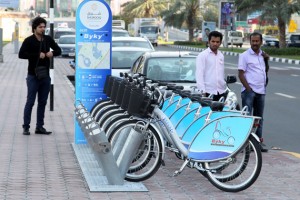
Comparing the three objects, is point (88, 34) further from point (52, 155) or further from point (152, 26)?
point (152, 26)

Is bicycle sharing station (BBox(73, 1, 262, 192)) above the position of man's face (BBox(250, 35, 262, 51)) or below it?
below

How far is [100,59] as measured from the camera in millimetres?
11961

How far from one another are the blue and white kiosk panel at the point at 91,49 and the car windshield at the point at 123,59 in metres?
7.67

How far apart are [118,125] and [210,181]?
1.22 metres

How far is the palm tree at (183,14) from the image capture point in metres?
77.1

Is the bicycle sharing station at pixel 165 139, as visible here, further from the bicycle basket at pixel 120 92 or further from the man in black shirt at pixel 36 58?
the man in black shirt at pixel 36 58

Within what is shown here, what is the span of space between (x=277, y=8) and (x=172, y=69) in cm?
3898

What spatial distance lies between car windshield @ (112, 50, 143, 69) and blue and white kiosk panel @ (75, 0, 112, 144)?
302 inches

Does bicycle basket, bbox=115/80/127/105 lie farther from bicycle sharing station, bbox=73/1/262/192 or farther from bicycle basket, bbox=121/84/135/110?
bicycle basket, bbox=121/84/135/110

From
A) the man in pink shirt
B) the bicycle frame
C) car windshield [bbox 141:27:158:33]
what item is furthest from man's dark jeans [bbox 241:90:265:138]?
car windshield [bbox 141:27:158:33]

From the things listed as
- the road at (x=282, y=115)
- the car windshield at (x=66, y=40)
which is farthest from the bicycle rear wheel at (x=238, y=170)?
the car windshield at (x=66, y=40)

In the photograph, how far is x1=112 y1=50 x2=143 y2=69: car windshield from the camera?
19936 mm

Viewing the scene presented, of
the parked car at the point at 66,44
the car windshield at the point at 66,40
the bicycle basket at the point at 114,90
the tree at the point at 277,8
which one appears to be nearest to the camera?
the bicycle basket at the point at 114,90

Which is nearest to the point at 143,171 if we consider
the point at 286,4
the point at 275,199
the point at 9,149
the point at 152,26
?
the point at 275,199
